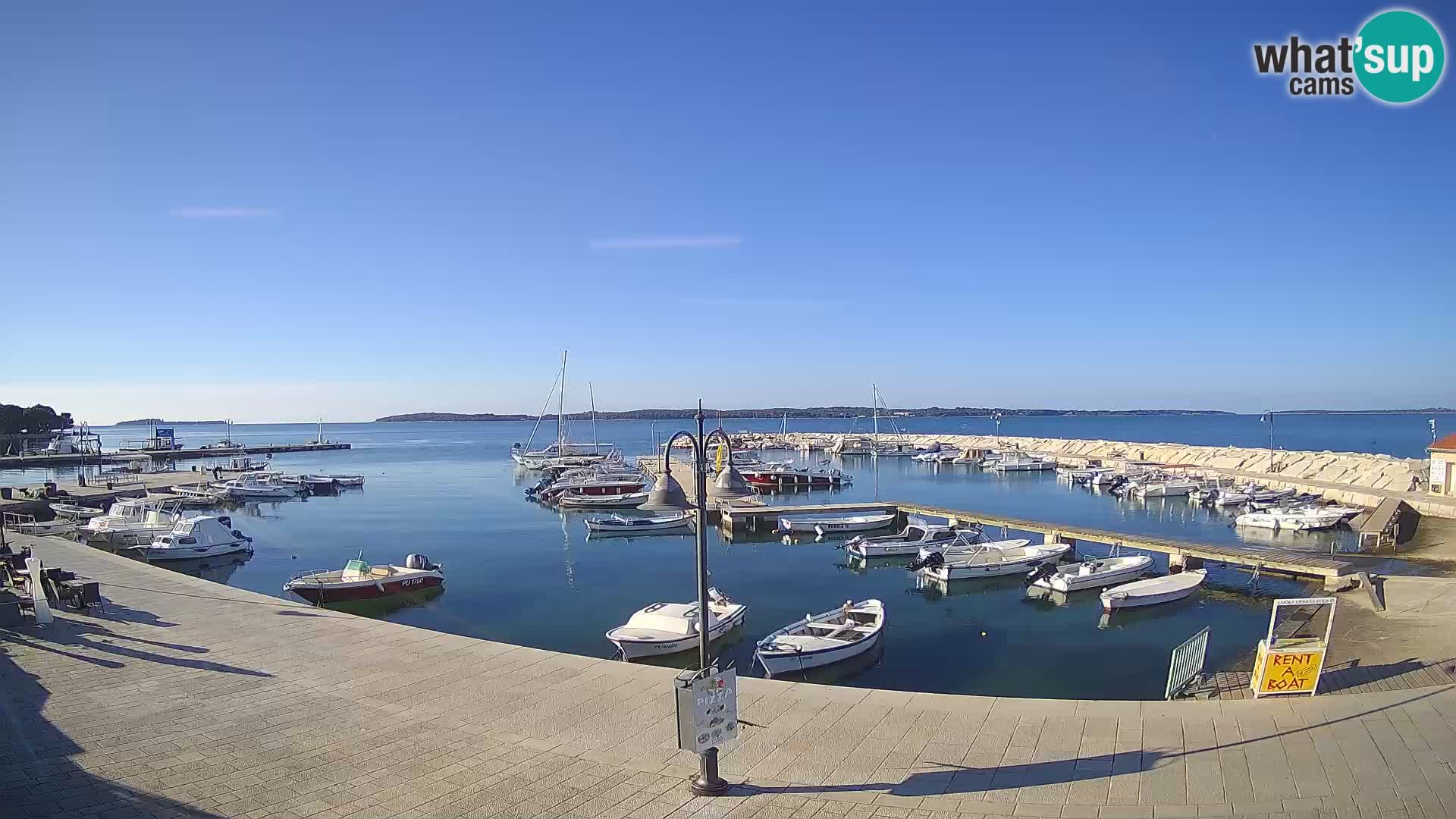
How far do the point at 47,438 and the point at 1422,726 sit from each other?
14659 cm

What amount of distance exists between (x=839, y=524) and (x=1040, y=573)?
45.6 feet

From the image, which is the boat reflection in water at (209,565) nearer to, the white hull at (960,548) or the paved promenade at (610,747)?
the paved promenade at (610,747)

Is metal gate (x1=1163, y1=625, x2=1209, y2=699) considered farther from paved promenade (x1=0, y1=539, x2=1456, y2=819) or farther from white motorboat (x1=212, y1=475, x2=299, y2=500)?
white motorboat (x1=212, y1=475, x2=299, y2=500)

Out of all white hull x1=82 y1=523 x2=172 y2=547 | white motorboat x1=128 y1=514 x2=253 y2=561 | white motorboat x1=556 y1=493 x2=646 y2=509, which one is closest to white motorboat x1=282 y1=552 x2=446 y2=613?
white motorboat x1=128 y1=514 x2=253 y2=561

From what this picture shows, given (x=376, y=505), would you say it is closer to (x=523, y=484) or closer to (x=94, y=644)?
(x=523, y=484)

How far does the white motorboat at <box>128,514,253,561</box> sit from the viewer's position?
33.5 meters

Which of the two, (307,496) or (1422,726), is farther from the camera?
(307,496)

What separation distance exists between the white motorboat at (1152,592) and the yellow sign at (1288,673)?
43.0 ft

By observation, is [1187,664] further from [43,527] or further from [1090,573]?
[43,527]

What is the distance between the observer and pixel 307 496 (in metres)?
63.2

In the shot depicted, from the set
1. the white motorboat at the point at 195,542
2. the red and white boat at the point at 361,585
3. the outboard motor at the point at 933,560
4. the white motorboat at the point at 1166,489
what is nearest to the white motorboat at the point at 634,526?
the red and white boat at the point at 361,585

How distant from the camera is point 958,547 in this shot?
30.6m

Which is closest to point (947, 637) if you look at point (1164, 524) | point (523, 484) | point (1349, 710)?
point (1349, 710)

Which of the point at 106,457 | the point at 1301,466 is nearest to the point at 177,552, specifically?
the point at 1301,466
